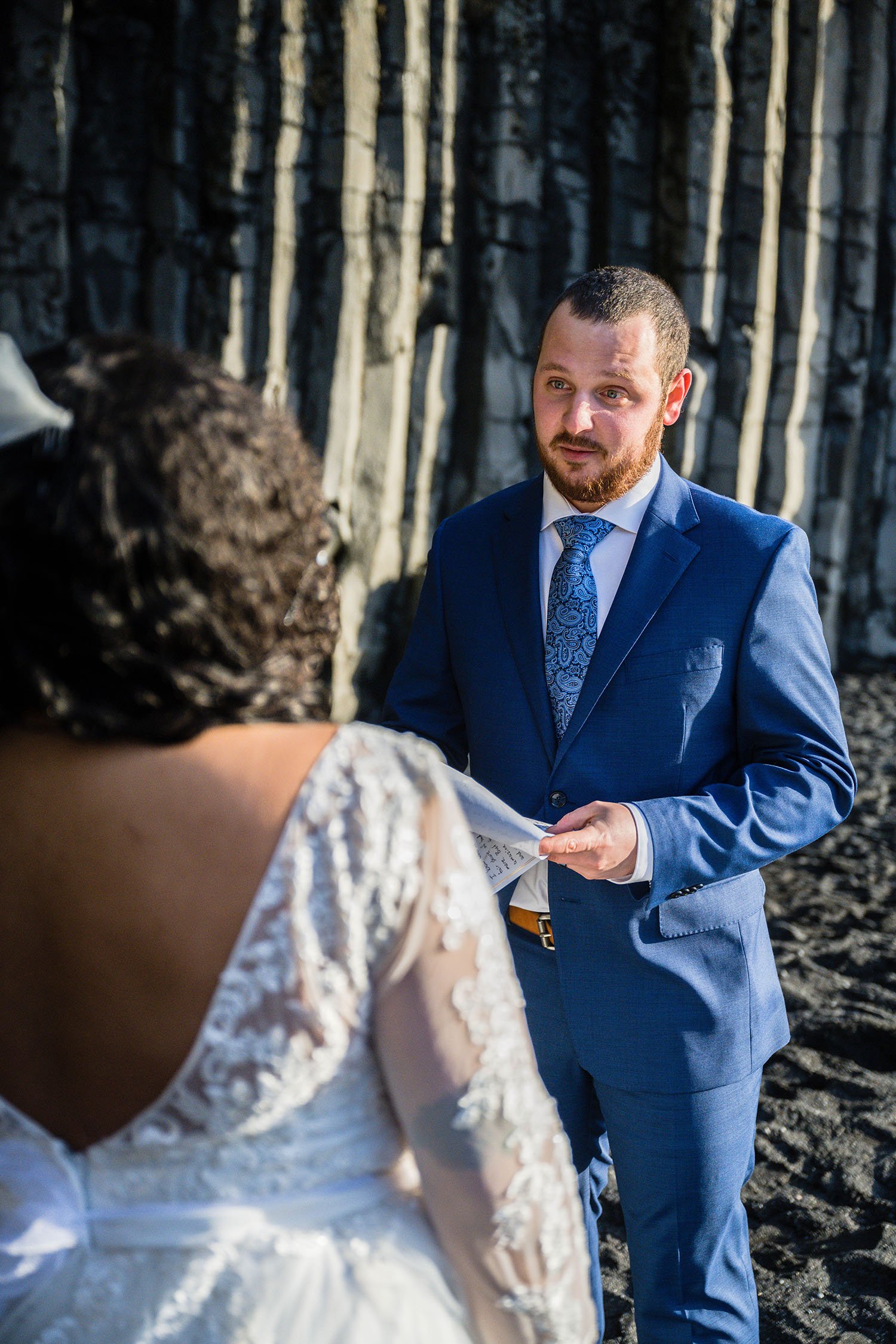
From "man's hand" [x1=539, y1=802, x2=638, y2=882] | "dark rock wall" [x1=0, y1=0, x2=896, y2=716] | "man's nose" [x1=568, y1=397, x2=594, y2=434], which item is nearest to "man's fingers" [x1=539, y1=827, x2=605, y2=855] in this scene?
"man's hand" [x1=539, y1=802, x2=638, y2=882]

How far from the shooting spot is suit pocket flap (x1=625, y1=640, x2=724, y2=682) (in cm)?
156

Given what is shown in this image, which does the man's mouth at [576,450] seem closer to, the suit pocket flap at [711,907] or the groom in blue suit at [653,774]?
the groom in blue suit at [653,774]

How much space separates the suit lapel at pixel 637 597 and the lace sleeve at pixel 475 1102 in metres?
0.75

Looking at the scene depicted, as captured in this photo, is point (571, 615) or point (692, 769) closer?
point (692, 769)

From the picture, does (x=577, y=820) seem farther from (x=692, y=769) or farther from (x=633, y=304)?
(x=633, y=304)

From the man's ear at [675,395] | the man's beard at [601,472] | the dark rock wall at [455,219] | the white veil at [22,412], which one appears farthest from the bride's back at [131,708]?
the dark rock wall at [455,219]

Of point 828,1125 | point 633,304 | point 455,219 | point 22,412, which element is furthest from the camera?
A: point 455,219

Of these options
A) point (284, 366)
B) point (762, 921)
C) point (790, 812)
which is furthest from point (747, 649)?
point (284, 366)

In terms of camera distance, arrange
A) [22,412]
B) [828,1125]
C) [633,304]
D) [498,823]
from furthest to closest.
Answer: [828,1125]
[633,304]
[498,823]
[22,412]

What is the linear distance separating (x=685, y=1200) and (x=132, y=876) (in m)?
1.15

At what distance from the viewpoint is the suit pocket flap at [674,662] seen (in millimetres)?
1561

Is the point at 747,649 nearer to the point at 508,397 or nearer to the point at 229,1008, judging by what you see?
the point at 229,1008

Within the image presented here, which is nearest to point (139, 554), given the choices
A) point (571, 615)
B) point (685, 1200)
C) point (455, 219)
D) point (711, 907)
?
point (571, 615)

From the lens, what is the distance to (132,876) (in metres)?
0.79
